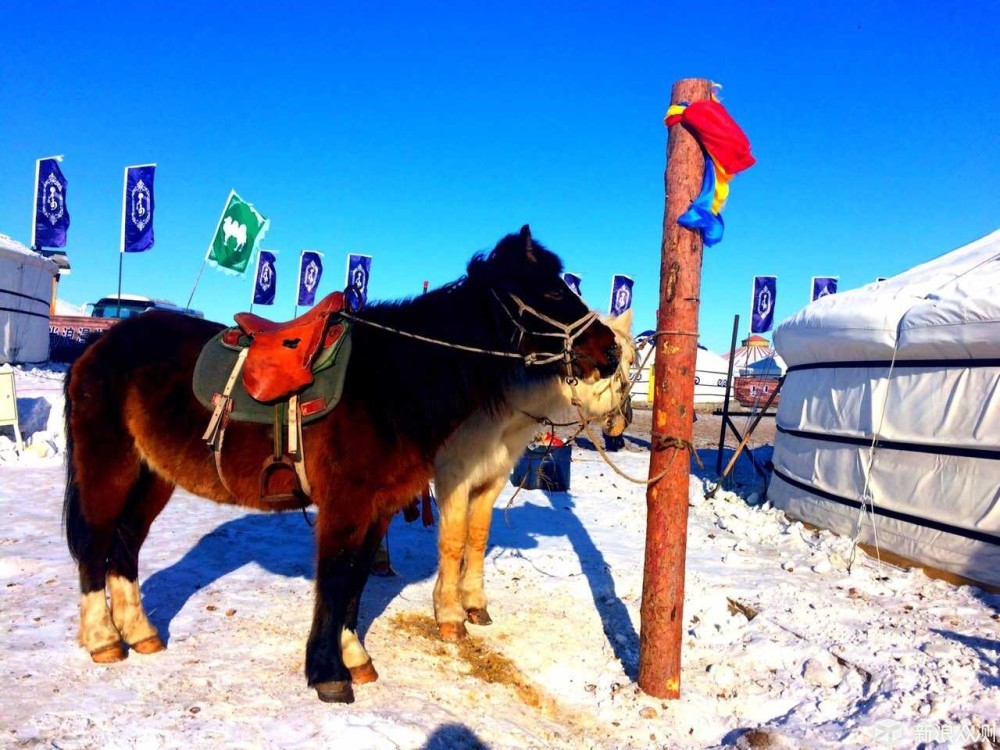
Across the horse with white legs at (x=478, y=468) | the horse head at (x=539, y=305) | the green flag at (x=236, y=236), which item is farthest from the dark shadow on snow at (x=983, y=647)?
the green flag at (x=236, y=236)

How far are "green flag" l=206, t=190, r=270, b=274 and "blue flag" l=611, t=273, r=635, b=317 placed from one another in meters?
16.4

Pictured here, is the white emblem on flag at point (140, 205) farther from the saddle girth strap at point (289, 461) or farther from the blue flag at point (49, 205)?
the saddle girth strap at point (289, 461)

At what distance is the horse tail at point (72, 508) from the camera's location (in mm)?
3416

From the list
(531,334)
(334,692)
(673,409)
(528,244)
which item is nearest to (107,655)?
(334,692)

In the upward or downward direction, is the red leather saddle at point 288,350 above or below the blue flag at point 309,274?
below

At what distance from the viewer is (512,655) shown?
3971 millimetres

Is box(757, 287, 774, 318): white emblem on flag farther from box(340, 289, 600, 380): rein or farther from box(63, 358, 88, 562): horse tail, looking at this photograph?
box(63, 358, 88, 562): horse tail

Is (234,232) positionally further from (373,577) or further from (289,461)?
(289,461)

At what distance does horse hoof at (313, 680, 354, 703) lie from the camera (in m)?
3.03

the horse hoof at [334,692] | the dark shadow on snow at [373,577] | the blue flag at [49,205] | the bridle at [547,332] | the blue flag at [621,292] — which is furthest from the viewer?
the blue flag at [621,292]

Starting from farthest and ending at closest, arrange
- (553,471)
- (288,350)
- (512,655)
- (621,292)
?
(621,292)
(553,471)
(512,655)
(288,350)

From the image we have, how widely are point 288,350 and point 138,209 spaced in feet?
53.1

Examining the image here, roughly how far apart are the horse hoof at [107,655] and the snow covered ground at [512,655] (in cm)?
8

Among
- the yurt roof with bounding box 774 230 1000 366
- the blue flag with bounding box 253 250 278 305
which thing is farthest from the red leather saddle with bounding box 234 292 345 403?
the blue flag with bounding box 253 250 278 305
